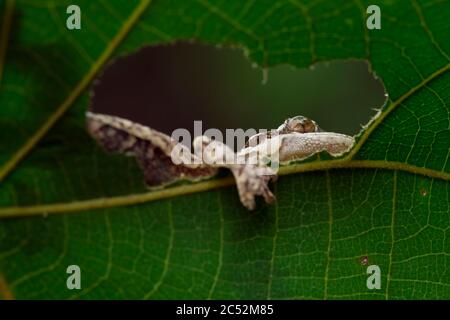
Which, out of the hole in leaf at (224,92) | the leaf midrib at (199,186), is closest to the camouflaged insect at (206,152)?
the leaf midrib at (199,186)

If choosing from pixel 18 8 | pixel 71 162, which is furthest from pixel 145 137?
pixel 18 8

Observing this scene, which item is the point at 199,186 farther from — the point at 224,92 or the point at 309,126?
the point at 224,92

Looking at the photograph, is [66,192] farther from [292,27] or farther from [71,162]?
[292,27]

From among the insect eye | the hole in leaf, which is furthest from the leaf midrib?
the hole in leaf

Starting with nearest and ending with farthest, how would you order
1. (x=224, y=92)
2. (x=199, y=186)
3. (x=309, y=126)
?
1. (x=199, y=186)
2. (x=309, y=126)
3. (x=224, y=92)

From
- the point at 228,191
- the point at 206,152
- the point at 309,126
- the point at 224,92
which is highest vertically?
the point at 224,92

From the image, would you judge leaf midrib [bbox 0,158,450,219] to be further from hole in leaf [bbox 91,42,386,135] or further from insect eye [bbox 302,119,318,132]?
hole in leaf [bbox 91,42,386,135]

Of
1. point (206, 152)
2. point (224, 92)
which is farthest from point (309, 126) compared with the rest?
point (224, 92)
